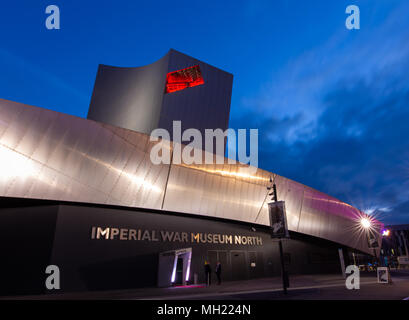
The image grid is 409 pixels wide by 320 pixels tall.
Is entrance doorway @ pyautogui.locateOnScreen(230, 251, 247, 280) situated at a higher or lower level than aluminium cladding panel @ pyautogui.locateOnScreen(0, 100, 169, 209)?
lower

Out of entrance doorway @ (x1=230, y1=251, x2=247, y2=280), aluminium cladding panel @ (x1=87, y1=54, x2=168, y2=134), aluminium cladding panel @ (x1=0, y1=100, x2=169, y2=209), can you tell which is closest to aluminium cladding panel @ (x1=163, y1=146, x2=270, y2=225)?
aluminium cladding panel @ (x1=0, y1=100, x2=169, y2=209)

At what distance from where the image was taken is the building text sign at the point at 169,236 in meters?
18.6

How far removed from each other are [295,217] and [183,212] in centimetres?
1318

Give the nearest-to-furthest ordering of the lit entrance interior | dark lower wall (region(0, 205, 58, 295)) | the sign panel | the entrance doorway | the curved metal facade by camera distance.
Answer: the sign panel, the curved metal facade, dark lower wall (region(0, 205, 58, 295)), the lit entrance interior, the entrance doorway

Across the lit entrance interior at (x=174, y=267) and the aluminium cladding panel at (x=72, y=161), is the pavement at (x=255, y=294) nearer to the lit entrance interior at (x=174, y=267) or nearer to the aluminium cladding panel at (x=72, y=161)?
the lit entrance interior at (x=174, y=267)

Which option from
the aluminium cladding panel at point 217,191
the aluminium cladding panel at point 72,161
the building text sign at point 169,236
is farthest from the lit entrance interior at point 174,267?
the aluminium cladding panel at point 72,161

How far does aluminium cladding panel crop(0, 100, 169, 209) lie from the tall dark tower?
27.3ft

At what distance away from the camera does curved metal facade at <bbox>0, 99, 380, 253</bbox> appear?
48.1ft

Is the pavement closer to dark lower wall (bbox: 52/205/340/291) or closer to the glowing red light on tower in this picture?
dark lower wall (bbox: 52/205/340/291)

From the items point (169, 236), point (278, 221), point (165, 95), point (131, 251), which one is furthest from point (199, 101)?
point (278, 221)

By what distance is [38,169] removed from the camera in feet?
49.9

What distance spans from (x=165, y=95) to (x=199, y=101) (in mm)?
4309

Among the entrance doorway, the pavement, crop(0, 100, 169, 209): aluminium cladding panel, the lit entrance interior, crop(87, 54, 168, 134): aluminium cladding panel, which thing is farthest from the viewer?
crop(87, 54, 168, 134): aluminium cladding panel
